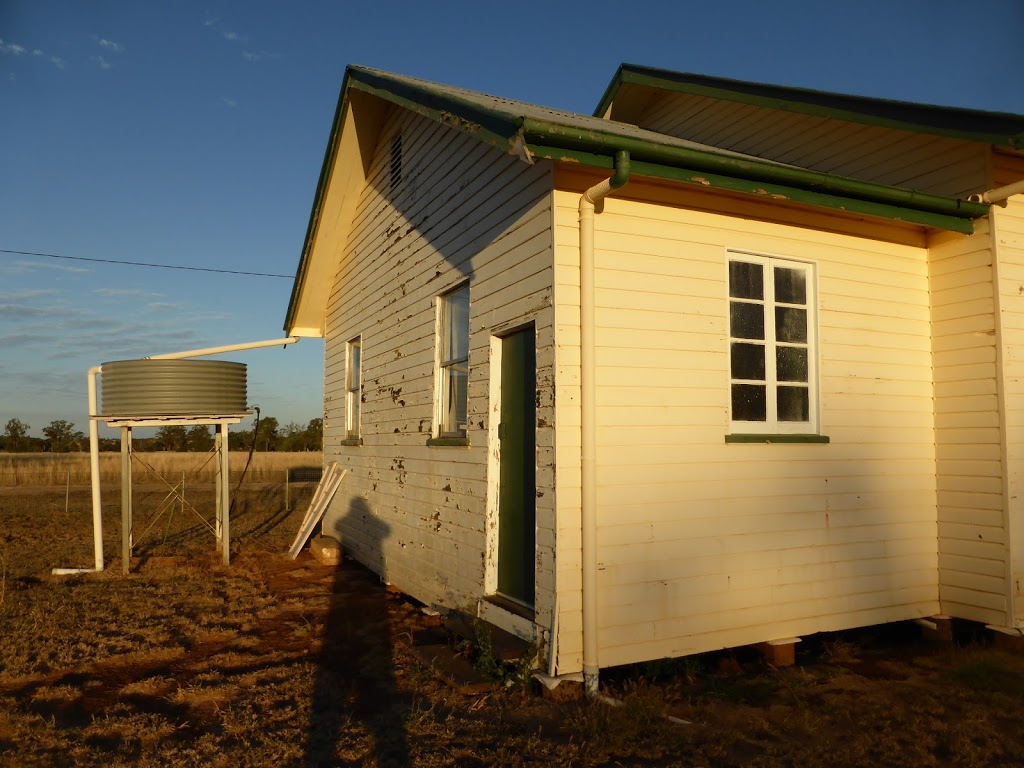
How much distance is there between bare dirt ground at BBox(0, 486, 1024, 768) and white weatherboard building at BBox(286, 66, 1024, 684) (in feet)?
1.38

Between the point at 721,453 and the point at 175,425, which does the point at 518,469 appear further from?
the point at 175,425

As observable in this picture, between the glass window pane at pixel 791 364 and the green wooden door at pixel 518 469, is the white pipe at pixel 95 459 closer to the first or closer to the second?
the green wooden door at pixel 518 469

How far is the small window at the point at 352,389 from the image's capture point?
11164 millimetres

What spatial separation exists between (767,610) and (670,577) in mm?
1013

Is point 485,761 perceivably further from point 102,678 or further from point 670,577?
point 102,678

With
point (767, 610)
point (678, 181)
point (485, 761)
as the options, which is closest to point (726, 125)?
point (678, 181)

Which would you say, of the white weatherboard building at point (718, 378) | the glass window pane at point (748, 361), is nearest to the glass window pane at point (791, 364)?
the white weatherboard building at point (718, 378)

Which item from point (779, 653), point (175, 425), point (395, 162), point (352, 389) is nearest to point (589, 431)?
point (779, 653)

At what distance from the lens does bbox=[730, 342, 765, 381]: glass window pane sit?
6.14 metres

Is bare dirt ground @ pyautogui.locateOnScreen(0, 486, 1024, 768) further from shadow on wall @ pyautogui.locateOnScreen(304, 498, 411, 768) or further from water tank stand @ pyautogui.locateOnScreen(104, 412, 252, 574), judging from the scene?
water tank stand @ pyautogui.locateOnScreen(104, 412, 252, 574)

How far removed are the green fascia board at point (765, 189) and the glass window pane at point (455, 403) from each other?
2793mm

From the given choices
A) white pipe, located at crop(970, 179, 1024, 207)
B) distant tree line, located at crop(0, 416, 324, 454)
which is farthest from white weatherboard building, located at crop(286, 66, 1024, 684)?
distant tree line, located at crop(0, 416, 324, 454)

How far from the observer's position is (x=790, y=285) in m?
6.46

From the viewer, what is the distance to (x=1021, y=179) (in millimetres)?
6395
